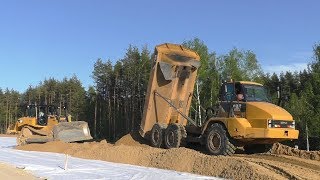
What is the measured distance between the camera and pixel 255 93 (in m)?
12.9

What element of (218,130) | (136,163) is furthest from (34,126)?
(218,130)

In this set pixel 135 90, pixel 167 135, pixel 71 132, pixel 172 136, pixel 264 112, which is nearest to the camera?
pixel 264 112

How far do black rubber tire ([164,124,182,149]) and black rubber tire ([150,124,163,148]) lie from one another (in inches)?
8.0

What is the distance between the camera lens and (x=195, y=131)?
14.2m

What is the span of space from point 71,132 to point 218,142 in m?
8.36

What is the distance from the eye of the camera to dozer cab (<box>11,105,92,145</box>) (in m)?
18.7

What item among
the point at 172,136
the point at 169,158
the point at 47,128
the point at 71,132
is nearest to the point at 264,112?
the point at 169,158

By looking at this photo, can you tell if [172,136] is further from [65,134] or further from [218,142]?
[65,134]

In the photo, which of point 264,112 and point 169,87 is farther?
point 169,87

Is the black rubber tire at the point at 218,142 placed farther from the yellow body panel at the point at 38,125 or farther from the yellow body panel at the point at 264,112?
the yellow body panel at the point at 38,125

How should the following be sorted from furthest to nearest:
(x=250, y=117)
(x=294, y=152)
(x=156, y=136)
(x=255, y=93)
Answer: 1. (x=156, y=136)
2. (x=294, y=152)
3. (x=255, y=93)
4. (x=250, y=117)

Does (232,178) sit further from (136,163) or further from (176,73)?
(176,73)

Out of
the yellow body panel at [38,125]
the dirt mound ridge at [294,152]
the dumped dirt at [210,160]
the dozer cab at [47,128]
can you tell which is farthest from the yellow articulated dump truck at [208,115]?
the yellow body panel at [38,125]

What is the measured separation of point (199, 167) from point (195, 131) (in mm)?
3535
